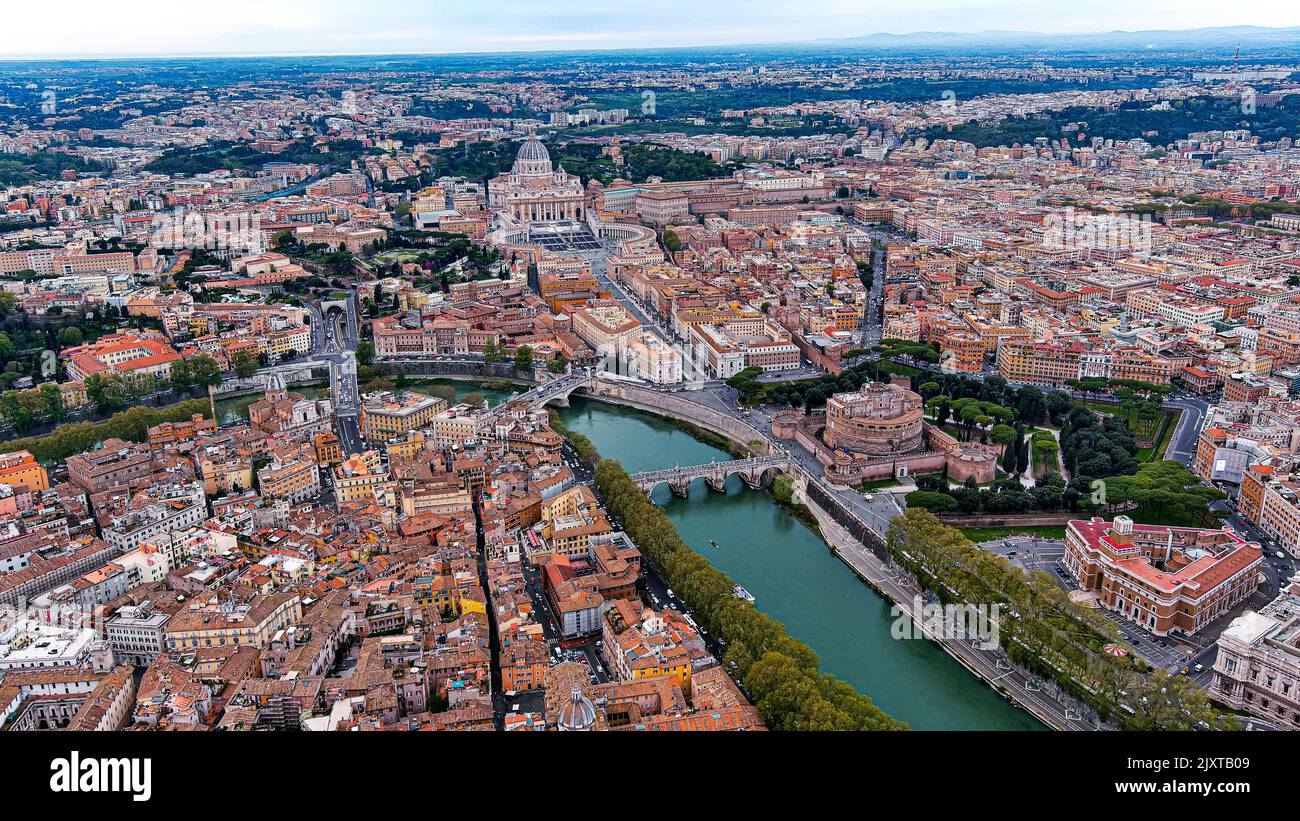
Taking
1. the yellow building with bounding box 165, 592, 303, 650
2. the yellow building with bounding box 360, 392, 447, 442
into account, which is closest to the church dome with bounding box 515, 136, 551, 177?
the yellow building with bounding box 360, 392, 447, 442

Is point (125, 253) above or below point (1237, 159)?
below

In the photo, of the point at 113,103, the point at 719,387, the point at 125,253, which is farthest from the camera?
the point at 113,103

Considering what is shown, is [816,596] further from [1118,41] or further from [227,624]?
[1118,41]

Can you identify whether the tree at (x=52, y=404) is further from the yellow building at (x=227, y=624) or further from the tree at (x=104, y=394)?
the yellow building at (x=227, y=624)

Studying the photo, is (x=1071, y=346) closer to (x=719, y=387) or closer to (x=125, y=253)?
(x=719, y=387)
